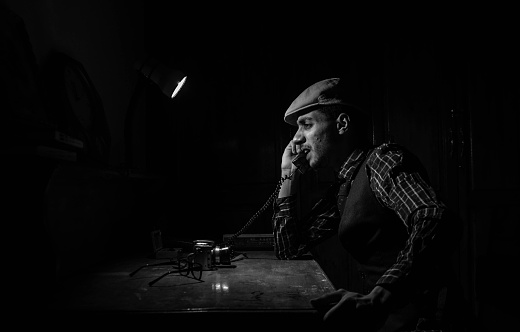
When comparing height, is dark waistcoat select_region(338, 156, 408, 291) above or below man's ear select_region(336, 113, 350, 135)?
below

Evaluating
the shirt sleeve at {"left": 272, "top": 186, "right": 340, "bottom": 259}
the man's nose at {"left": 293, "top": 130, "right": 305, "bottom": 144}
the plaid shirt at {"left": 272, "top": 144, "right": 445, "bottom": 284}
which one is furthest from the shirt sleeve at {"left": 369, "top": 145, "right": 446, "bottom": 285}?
the shirt sleeve at {"left": 272, "top": 186, "right": 340, "bottom": 259}

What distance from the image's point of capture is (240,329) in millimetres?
1212

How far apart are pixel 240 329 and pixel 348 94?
1326 mm

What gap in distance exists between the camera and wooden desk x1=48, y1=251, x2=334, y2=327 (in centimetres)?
A: 123

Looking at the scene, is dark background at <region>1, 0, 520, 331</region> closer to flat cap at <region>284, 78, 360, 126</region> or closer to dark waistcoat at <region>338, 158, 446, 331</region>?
flat cap at <region>284, 78, 360, 126</region>

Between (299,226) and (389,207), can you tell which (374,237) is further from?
(299,226)

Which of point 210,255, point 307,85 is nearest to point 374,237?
point 210,255

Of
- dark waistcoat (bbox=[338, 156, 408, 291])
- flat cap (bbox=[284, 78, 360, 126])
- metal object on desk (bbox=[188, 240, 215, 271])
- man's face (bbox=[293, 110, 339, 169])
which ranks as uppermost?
flat cap (bbox=[284, 78, 360, 126])

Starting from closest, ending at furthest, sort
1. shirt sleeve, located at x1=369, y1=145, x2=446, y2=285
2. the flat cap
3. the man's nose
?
shirt sleeve, located at x1=369, y1=145, x2=446, y2=285, the flat cap, the man's nose

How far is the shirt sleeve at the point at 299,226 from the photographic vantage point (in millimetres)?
2180

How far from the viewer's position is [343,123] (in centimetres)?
193

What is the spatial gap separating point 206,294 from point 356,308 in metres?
0.63

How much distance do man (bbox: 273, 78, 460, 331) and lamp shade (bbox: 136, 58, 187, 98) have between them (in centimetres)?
74

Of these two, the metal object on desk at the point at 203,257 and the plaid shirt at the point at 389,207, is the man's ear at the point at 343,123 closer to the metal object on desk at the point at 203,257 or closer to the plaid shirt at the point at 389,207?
the plaid shirt at the point at 389,207
